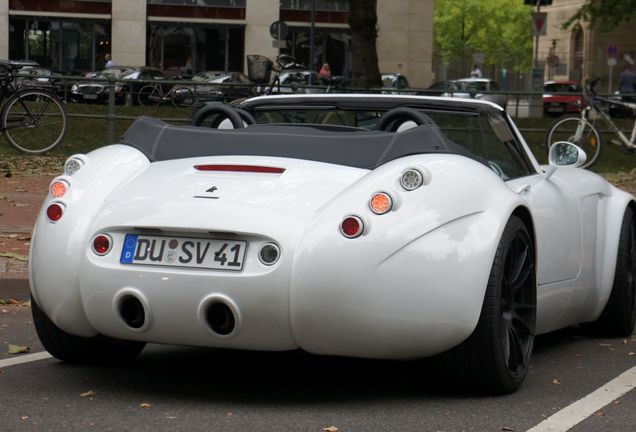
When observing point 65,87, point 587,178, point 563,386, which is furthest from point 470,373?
point 65,87

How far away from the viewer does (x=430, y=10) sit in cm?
6128

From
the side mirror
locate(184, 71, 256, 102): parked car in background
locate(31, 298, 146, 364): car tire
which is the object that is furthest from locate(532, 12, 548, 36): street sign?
locate(31, 298, 146, 364): car tire

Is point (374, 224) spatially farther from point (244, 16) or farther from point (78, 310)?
point (244, 16)

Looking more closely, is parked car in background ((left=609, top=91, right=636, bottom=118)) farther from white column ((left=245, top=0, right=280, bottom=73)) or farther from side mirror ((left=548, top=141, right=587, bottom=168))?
white column ((left=245, top=0, right=280, bottom=73))

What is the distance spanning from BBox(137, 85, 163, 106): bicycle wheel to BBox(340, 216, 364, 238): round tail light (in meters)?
13.6

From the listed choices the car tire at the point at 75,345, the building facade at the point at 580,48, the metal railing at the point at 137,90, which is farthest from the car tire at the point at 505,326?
A: the building facade at the point at 580,48

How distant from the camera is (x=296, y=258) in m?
4.57

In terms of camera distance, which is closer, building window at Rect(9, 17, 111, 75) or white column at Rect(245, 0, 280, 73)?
building window at Rect(9, 17, 111, 75)

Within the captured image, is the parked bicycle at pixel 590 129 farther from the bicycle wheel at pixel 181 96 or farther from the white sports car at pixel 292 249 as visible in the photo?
the white sports car at pixel 292 249

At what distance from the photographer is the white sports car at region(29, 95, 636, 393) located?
4.60 m

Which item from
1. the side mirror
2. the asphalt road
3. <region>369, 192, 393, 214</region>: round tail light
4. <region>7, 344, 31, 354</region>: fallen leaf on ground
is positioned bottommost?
<region>7, 344, 31, 354</region>: fallen leaf on ground

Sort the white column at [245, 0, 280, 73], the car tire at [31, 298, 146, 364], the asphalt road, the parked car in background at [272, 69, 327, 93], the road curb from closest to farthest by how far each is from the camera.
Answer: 1. the asphalt road
2. the car tire at [31, 298, 146, 364]
3. the road curb
4. the parked car in background at [272, 69, 327, 93]
5. the white column at [245, 0, 280, 73]

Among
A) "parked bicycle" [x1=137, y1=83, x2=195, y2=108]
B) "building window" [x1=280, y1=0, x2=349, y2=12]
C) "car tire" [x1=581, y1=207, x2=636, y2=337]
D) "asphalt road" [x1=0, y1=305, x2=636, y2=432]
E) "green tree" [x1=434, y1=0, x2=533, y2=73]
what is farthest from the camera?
"green tree" [x1=434, y1=0, x2=533, y2=73]

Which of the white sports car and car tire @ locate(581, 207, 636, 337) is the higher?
the white sports car
